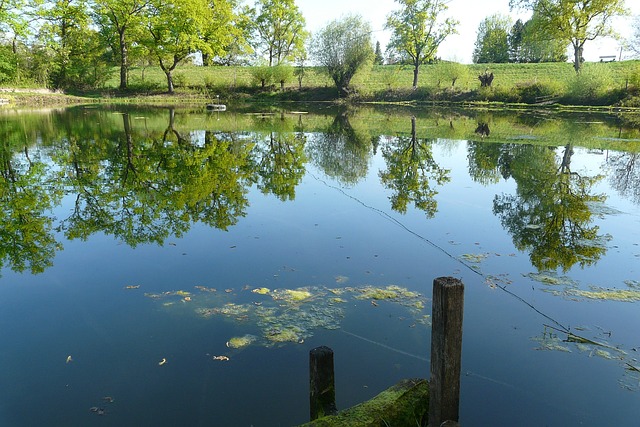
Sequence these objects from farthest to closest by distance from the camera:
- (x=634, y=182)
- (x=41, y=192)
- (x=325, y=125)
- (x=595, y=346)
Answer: (x=325, y=125) < (x=634, y=182) < (x=41, y=192) < (x=595, y=346)

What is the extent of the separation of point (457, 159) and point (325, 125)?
11.6 m

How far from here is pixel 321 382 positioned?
3.46 m

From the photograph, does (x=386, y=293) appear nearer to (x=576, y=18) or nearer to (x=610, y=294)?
(x=610, y=294)

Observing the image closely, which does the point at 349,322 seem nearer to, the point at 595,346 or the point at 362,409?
the point at 362,409

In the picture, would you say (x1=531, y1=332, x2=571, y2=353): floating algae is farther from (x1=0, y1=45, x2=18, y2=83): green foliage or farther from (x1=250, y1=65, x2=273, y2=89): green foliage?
(x1=250, y1=65, x2=273, y2=89): green foliage

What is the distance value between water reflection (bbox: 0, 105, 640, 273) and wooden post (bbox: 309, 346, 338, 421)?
4.70 metres

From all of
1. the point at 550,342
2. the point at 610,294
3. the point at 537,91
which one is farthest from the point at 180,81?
the point at 550,342

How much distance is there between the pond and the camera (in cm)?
→ 410

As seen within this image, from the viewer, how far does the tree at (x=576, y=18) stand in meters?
45.8

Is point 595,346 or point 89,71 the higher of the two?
point 89,71

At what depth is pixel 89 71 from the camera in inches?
1957

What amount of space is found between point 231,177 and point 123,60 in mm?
41931

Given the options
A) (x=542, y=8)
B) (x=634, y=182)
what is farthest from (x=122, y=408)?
(x=542, y=8)

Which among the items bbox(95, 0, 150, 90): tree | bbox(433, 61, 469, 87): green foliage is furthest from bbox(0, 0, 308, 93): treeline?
bbox(433, 61, 469, 87): green foliage
